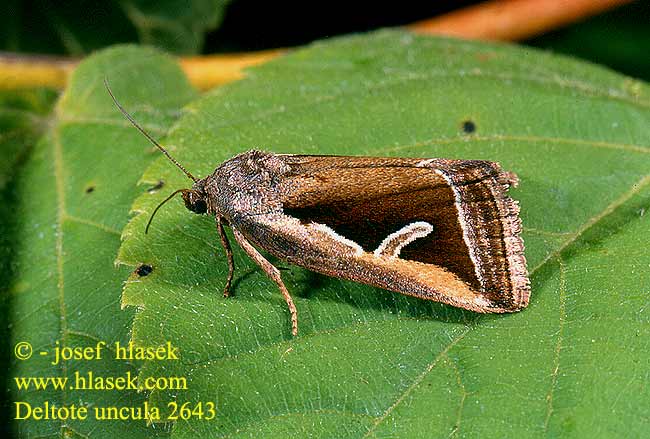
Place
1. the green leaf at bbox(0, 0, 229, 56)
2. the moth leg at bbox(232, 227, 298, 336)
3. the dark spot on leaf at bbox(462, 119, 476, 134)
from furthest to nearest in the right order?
1. the green leaf at bbox(0, 0, 229, 56)
2. the dark spot on leaf at bbox(462, 119, 476, 134)
3. the moth leg at bbox(232, 227, 298, 336)

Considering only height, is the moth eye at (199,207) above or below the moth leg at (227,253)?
above

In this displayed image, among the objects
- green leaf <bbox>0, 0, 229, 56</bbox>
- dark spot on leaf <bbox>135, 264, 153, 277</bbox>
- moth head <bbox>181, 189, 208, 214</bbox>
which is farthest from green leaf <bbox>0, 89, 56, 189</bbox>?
dark spot on leaf <bbox>135, 264, 153, 277</bbox>

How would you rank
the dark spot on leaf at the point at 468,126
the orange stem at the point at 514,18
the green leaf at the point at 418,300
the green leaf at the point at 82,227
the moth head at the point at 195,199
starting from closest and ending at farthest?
1. the green leaf at the point at 418,300
2. the green leaf at the point at 82,227
3. the moth head at the point at 195,199
4. the dark spot on leaf at the point at 468,126
5. the orange stem at the point at 514,18

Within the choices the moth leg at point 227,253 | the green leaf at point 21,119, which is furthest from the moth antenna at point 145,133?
the green leaf at point 21,119

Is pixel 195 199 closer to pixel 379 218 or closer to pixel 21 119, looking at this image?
pixel 379 218

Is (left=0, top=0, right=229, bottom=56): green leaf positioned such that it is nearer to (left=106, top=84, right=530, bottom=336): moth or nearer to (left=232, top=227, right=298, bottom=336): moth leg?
(left=106, top=84, right=530, bottom=336): moth

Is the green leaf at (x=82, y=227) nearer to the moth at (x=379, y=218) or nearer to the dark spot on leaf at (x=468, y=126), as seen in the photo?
the moth at (x=379, y=218)
